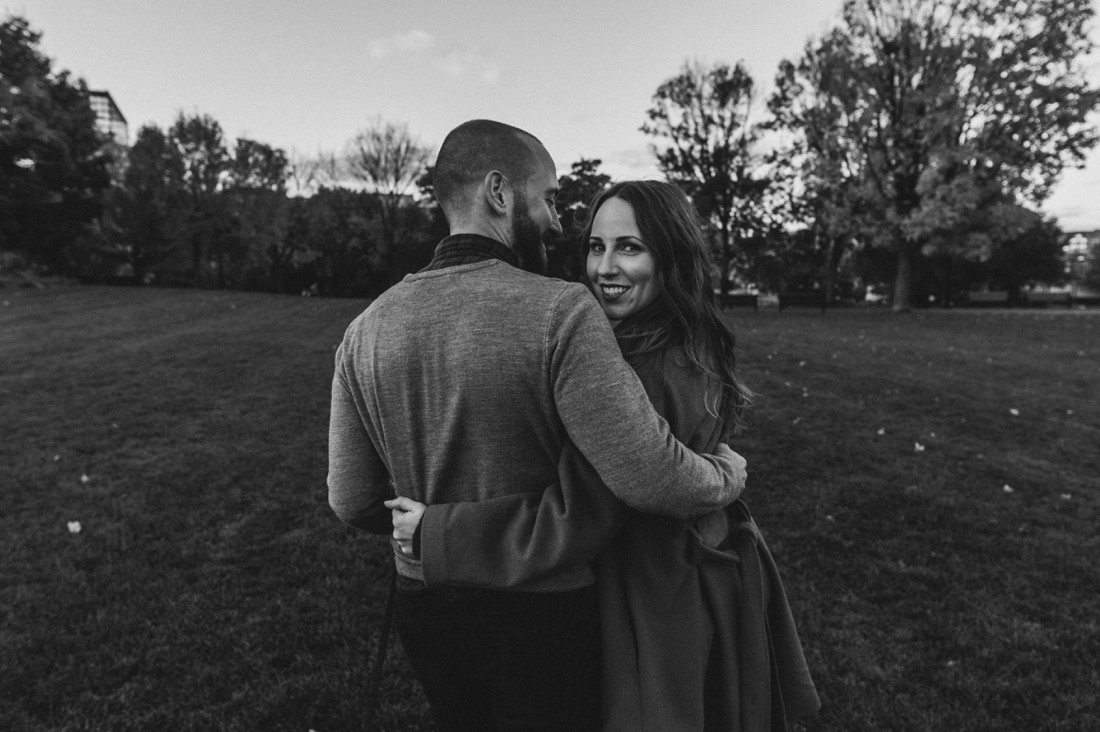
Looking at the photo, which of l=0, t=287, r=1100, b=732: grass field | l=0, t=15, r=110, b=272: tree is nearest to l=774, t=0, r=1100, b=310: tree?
l=0, t=287, r=1100, b=732: grass field

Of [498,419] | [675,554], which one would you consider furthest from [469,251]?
[675,554]

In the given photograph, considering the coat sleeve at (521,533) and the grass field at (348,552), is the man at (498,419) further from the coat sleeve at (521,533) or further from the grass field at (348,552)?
the grass field at (348,552)

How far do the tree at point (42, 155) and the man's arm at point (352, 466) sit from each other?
27.7m

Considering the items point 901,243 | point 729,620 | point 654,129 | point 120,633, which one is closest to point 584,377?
point 729,620

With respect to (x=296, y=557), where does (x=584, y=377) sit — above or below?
above

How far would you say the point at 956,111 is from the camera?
2191 cm

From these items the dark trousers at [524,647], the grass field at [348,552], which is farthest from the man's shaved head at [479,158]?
the grass field at [348,552]

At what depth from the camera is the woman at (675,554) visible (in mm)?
1637

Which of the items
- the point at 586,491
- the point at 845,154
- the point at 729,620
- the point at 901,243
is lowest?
the point at 729,620

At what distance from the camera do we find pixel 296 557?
16.0 ft

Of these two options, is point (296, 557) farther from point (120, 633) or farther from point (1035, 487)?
point (1035, 487)

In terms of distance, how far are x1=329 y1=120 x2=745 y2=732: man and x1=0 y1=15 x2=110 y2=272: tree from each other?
91.5 feet

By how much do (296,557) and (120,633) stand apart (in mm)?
1229

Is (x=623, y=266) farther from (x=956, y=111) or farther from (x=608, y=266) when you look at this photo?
(x=956, y=111)
